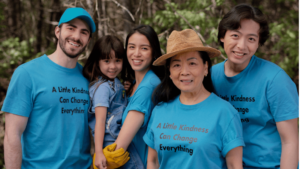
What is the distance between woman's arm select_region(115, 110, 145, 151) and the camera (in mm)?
2340

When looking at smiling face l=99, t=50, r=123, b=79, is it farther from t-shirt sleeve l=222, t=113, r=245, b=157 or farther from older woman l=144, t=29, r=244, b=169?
t-shirt sleeve l=222, t=113, r=245, b=157

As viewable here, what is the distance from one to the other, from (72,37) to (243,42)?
1612 millimetres

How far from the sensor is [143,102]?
2.37m

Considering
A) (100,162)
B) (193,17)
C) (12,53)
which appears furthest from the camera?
(12,53)

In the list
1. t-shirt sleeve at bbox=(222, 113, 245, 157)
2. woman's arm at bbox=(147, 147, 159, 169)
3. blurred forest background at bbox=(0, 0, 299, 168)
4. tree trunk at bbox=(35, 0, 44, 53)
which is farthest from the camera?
tree trunk at bbox=(35, 0, 44, 53)

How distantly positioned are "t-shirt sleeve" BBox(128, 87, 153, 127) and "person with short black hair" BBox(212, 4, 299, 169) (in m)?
0.75

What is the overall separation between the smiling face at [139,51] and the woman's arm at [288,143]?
1282 mm

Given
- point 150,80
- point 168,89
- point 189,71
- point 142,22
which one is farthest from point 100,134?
point 142,22

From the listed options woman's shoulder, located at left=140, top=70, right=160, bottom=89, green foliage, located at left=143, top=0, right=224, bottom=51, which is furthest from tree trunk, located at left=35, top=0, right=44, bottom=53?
woman's shoulder, located at left=140, top=70, right=160, bottom=89

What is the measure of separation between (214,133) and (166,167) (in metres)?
0.47

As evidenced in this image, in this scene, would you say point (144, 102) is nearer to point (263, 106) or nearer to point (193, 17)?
point (263, 106)

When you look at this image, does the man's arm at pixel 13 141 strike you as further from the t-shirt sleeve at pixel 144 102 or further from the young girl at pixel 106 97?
the t-shirt sleeve at pixel 144 102

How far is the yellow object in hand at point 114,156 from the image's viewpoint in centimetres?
234

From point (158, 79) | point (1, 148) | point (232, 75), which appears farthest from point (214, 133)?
point (1, 148)
